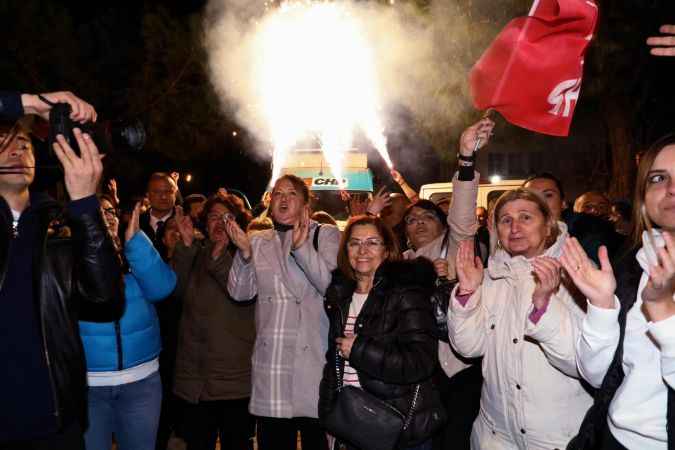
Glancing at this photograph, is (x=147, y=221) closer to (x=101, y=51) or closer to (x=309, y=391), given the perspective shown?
(x=309, y=391)

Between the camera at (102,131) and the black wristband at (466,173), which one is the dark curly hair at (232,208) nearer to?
the black wristband at (466,173)

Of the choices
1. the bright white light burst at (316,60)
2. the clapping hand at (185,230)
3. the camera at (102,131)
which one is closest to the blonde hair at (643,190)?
the camera at (102,131)

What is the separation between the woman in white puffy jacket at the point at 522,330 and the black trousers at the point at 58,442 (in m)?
2.07

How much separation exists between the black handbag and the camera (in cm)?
204

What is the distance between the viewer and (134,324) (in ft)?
14.7

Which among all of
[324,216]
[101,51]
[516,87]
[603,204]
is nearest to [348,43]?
[101,51]

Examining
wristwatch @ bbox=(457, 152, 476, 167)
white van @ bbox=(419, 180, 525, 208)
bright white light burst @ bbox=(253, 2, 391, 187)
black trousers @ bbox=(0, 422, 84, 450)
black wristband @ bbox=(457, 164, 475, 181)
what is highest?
bright white light burst @ bbox=(253, 2, 391, 187)

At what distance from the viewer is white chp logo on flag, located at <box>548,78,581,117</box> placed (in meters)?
4.43

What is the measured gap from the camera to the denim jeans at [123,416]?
4305 mm

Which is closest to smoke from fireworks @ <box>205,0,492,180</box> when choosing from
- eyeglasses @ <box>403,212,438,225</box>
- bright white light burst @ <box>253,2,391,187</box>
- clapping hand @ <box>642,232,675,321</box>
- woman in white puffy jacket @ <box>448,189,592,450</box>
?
bright white light burst @ <box>253,2,391,187</box>

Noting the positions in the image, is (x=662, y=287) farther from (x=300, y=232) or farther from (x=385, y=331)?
(x=300, y=232)

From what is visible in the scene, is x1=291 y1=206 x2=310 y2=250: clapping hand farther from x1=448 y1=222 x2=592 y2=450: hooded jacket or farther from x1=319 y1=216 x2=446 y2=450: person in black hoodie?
x1=448 y1=222 x2=592 y2=450: hooded jacket

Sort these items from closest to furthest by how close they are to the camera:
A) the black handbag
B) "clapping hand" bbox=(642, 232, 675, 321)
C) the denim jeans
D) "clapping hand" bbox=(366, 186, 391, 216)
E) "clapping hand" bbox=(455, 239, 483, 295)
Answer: "clapping hand" bbox=(642, 232, 675, 321)
"clapping hand" bbox=(455, 239, 483, 295)
the black handbag
the denim jeans
"clapping hand" bbox=(366, 186, 391, 216)

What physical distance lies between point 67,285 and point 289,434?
2.24 metres
